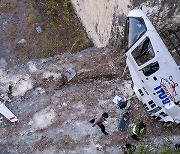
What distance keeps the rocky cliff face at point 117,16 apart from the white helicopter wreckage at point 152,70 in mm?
711

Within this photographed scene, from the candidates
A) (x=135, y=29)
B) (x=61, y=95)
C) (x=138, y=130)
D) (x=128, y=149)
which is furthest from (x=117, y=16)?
(x=128, y=149)

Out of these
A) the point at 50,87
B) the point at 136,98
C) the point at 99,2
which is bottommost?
the point at 136,98

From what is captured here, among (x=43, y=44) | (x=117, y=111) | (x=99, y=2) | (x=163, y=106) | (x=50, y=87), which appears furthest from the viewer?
(x=43, y=44)

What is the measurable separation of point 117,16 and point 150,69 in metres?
2.42

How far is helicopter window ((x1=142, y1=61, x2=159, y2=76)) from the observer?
10570mm

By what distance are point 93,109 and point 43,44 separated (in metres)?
4.43

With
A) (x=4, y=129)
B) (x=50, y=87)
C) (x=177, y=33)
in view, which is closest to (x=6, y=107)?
(x=4, y=129)

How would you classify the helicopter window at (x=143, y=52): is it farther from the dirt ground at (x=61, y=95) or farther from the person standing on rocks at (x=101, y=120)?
the person standing on rocks at (x=101, y=120)

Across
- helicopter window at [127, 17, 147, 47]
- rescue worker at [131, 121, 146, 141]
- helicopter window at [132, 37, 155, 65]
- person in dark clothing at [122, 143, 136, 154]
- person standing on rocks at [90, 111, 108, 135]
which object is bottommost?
rescue worker at [131, 121, 146, 141]

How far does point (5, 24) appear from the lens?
1589cm

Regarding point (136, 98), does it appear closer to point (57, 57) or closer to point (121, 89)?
point (121, 89)

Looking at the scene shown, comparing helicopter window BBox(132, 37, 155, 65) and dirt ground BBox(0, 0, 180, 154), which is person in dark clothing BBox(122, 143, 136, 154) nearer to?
dirt ground BBox(0, 0, 180, 154)

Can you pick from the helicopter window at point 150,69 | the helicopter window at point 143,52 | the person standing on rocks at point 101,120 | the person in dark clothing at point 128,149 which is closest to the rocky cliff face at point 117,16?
the helicopter window at point 143,52

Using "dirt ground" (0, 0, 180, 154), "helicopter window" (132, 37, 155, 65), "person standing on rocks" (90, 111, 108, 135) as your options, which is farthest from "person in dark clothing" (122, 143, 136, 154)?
"helicopter window" (132, 37, 155, 65)
